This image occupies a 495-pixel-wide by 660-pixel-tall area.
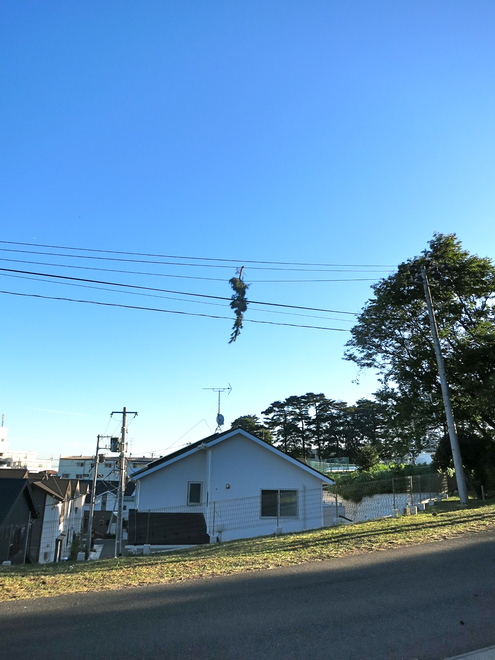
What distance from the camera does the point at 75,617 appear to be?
5121 millimetres

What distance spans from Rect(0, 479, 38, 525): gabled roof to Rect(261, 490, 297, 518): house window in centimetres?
980

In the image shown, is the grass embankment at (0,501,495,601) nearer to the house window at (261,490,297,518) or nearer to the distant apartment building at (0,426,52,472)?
the house window at (261,490,297,518)

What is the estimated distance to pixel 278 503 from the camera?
19.6m

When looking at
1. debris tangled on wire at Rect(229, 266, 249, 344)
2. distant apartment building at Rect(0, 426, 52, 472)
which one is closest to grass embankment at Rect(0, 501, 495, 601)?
debris tangled on wire at Rect(229, 266, 249, 344)

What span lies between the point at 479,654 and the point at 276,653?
1.85 m

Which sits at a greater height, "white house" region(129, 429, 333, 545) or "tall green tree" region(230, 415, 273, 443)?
"tall green tree" region(230, 415, 273, 443)

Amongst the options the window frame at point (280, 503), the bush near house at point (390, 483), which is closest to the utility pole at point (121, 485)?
the window frame at point (280, 503)

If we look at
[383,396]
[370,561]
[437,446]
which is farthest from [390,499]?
[370,561]

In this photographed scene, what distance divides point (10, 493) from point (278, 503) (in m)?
10.8

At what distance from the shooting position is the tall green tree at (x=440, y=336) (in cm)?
1916

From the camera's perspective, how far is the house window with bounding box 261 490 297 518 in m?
19.5

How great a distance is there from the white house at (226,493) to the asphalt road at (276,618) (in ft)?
41.5

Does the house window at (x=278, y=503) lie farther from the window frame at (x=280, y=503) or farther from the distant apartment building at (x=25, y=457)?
the distant apartment building at (x=25, y=457)

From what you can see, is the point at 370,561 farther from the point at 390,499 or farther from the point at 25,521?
the point at 25,521
